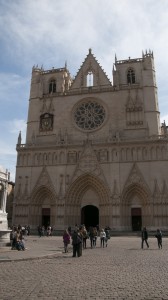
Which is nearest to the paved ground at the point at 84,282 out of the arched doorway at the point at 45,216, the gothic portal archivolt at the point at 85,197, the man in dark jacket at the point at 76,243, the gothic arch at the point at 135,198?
the man in dark jacket at the point at 76,243

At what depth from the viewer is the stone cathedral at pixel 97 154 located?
32.1 m

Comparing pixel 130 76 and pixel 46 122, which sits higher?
pixel 130 76

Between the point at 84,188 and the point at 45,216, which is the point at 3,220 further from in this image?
the point at 45,216

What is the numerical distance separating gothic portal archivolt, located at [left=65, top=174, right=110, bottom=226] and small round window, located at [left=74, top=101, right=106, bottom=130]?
24.0 ft

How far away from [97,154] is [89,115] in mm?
6421

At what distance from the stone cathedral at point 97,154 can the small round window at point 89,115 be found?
5.5 inches

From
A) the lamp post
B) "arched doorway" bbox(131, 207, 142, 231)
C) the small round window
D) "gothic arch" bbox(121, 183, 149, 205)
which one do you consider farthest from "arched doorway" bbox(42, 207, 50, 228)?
the lamp post

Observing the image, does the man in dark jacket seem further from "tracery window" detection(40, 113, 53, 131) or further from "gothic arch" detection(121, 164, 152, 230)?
"tracery window" detection(40, 113, 53, 131)

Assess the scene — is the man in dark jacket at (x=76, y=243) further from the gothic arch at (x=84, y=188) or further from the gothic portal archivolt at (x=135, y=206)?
the gothic arch at (x=84, y=188)

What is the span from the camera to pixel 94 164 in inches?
1346

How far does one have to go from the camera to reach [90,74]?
134 ft

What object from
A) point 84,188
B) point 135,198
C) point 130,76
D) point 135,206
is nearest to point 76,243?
point 135,206

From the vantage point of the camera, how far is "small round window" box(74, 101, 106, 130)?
37.2 metres

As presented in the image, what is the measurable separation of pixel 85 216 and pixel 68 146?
936cm
